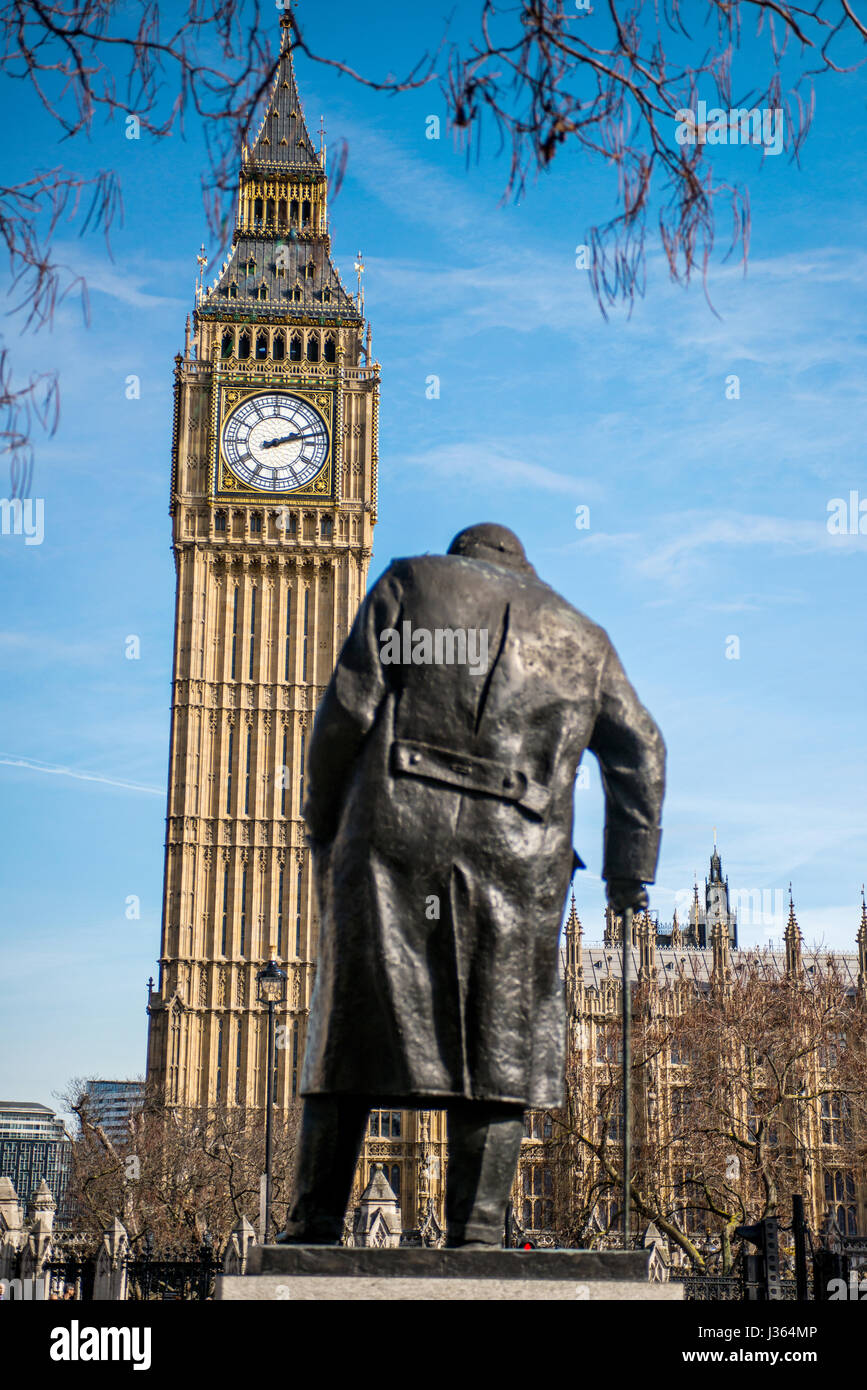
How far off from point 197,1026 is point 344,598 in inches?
547

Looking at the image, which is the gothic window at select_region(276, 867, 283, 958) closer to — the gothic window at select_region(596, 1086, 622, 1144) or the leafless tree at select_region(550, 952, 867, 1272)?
the leafless tree at select_region(550, 952, 867, 1272)

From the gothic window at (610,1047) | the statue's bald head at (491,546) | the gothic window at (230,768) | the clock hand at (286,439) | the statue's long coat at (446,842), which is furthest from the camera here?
the gothic window at (230,768)

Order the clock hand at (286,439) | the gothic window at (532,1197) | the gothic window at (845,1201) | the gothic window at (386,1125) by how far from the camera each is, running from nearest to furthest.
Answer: the gothic window at (532,1197)
the gothic window at (386,1125)
the clock hand at (286,439)
the gothic window at (845,1201)

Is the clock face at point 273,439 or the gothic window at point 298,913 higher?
the clock face at point 273,439

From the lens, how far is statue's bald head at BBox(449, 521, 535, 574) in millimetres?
5480

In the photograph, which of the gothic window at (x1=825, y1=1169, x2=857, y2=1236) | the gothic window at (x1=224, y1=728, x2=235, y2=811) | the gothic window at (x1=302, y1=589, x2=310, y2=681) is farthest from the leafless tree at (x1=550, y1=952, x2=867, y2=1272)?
the gothic window at (x1=825, y1=1169, x2=857, y2=1236)

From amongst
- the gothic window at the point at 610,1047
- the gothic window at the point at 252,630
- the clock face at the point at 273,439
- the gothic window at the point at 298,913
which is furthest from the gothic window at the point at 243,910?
the clock face at the point at 273,439

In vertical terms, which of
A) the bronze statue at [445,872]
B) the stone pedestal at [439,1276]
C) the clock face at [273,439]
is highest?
the clock face at [273,439]

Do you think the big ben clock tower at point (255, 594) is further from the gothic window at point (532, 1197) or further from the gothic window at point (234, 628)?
the gothic window at point (532, 1197)

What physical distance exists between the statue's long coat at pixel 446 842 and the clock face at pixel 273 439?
46831 mm

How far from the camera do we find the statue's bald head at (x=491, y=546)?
548 cm

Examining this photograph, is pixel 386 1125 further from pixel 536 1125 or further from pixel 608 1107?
pixel 608 1107

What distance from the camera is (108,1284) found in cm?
1867

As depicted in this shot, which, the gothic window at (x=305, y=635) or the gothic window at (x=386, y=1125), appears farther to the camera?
the gothic window at (x=305, y=635)
